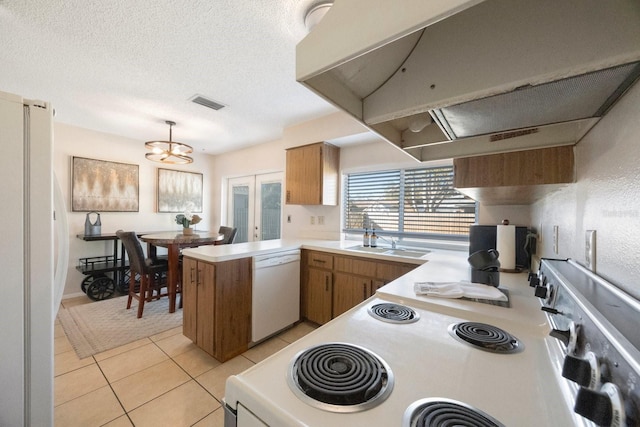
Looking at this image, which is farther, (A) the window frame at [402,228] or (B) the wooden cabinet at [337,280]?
(A) the window frame at [402,228]

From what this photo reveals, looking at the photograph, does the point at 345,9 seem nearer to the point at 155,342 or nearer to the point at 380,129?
the point at 380,129

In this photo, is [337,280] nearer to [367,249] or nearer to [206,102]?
[367,249]

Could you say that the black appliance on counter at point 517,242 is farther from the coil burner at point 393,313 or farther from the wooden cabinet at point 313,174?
the wooden cabinet at point 313,174

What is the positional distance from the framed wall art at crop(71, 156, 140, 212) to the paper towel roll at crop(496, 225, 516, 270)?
16.1ft

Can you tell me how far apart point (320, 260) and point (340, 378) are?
6.68ft

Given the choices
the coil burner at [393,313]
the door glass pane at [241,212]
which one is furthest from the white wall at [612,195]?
the door glass pane at [241,212]

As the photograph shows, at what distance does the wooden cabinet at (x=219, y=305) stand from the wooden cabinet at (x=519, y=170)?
69.0 inches

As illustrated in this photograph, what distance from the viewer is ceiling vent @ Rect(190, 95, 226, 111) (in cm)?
258

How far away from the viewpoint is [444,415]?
47cm

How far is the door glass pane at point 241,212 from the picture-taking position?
15.4 feet

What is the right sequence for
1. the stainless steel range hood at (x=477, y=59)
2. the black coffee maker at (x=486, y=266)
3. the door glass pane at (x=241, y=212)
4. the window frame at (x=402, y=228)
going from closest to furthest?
1. the stainless steel range hood at (x=477, y=59)
2. the black coffee maker at (x=486, y=266)
3. the window frame at (x=402, y=228)
4. the door glass pane at (x=241, y=212)

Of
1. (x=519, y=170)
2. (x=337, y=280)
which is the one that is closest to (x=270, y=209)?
(x=337, y=280)

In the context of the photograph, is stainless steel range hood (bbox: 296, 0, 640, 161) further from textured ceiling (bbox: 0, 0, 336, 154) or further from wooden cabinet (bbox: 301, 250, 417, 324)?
wooden cabinet (bbox: 301, 250, 417, 324)

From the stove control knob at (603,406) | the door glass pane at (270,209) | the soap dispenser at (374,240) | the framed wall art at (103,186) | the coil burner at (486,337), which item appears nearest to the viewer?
the stove control knob at (603,406)
